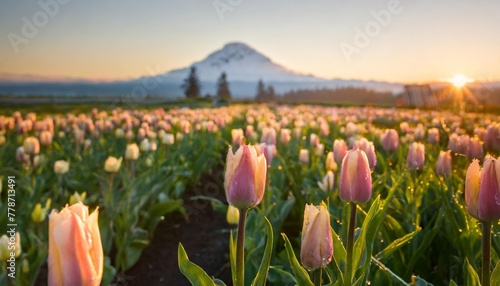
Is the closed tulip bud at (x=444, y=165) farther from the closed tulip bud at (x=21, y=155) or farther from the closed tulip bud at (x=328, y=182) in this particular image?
the closed tulip bud at (x=21, y=155)

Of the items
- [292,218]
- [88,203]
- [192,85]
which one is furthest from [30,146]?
[192,85]

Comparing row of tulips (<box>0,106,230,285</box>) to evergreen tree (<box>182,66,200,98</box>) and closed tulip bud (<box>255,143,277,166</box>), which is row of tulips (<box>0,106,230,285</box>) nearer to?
closed tulip bud (<box>255,143,277,166</box>)

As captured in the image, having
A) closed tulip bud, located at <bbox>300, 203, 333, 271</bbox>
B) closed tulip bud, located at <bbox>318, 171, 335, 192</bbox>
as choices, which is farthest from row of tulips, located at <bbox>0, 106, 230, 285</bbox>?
closed tulip bud, located at <bbox>318, 171, 335, 192</bbox>

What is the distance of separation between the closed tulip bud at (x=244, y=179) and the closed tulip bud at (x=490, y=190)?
73cm

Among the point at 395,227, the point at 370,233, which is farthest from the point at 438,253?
the point at 370,233

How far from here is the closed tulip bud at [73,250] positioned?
0.97 m

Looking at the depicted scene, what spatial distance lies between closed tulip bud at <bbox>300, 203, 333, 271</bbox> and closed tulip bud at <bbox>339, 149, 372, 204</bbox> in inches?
11.1

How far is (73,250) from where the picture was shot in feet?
3.24

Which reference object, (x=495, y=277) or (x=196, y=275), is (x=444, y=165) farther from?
(x=196, y=275)

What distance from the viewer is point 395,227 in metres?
2.59

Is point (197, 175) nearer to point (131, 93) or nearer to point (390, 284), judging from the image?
point (131, 93)

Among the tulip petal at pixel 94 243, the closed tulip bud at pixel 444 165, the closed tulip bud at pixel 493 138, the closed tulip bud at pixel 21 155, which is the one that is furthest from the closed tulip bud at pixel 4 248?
the closed tulip bud at pixel 493 138

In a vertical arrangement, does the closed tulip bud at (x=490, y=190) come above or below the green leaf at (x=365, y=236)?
above

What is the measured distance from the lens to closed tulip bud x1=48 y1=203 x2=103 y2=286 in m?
0.97
